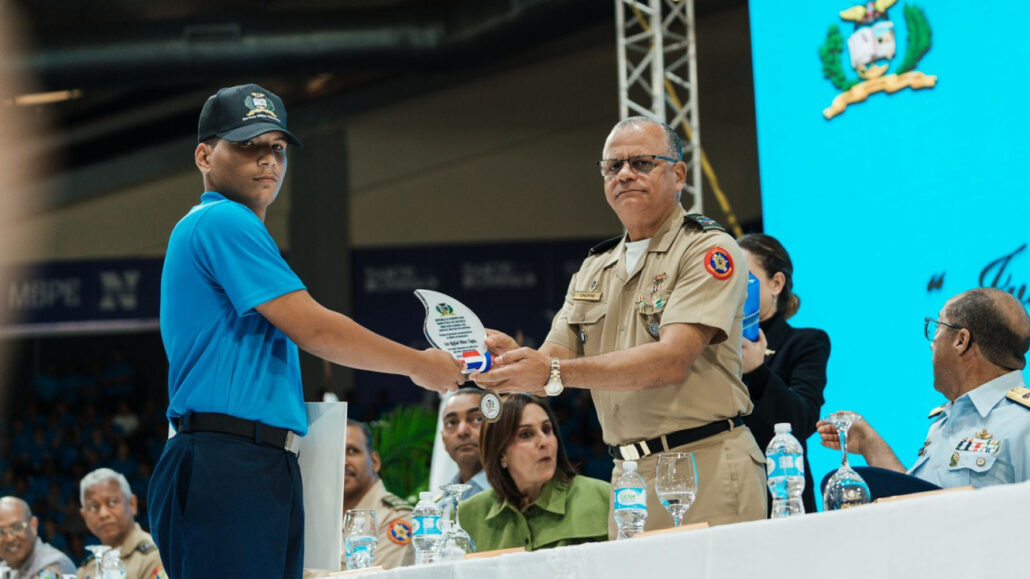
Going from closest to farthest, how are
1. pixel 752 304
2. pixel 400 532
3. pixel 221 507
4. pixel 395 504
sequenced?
pixel 221 507, pixel 752 304, pixel 400 532, pixel 395 504

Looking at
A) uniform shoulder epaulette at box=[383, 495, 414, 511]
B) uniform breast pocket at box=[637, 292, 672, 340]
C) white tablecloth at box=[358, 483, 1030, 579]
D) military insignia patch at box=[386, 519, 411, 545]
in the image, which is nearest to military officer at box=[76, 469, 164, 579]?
uniform shoulder epaulette at box=[383, 495, 414, 511]

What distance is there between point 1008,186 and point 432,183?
26.2 ft

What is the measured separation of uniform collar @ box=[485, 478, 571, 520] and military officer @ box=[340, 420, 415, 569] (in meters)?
0.48

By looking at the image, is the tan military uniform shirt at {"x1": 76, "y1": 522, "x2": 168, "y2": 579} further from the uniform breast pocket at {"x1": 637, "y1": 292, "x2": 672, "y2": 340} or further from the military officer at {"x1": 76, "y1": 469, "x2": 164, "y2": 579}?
the uniform breast pocket at {"x1": 637, "y1": 292, "x2": 672, "y2": 340}

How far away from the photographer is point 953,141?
4852mm

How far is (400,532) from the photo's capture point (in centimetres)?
423

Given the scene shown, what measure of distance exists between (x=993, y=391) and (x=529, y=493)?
62.1 inches

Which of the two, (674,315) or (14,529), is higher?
(674,315)

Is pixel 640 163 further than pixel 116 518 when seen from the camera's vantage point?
No

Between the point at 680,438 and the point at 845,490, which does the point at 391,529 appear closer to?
the point at 680,438

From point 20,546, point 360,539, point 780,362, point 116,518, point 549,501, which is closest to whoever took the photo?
point 360,539

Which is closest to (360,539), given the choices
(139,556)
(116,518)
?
(139,556)

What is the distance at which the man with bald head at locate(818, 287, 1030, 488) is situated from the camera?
2.64 metres

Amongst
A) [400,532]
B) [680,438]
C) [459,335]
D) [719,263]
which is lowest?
[400,532]
